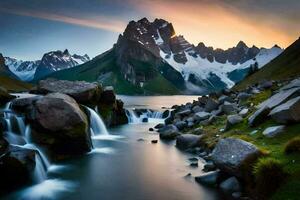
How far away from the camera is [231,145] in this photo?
26859 millimetres

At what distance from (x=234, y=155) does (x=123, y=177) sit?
36.0ft

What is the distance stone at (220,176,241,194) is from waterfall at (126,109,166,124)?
54.9 metres

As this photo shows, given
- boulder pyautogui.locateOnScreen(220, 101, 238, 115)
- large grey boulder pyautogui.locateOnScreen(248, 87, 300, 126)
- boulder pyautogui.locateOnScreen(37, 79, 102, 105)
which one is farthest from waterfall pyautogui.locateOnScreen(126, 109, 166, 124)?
large grey boulder pyautogui.locateOnScreen(248, 87, 300, 126)

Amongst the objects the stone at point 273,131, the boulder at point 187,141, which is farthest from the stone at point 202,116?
the stone at point 273,131

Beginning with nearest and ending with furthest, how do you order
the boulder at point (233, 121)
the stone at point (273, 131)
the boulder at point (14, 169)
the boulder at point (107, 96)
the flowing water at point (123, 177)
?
the flowing water at point (123, 177), the boulder at point (14, 169), the stone at point (273, 131), the boulder at point (233, 121), the boulder at point (107, 96)

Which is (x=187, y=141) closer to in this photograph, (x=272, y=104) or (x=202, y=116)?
(x=202, y=116)

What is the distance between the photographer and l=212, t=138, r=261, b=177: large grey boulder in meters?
25.0

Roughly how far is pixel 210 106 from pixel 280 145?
32.6 metres

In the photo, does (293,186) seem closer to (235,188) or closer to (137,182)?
(235,188)

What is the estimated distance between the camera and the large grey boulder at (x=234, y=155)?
2500cm

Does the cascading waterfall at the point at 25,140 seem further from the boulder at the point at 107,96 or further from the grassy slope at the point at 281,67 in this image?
the grassy slope at the point at 281,67

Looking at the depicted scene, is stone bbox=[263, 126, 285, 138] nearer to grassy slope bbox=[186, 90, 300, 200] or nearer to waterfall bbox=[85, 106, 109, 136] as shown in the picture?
grassy slope bbox=[186, 90, 300, 200]

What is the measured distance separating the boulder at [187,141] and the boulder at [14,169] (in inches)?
811

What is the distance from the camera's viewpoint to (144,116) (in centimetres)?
8925
